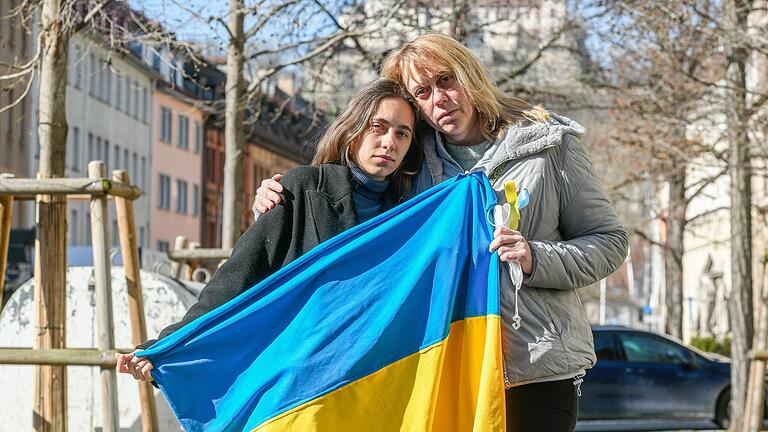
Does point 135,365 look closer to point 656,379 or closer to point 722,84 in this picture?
point 722,84

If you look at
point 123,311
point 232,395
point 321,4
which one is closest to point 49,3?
point 123,311

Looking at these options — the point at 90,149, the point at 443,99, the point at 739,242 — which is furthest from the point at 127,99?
the point at 443,99

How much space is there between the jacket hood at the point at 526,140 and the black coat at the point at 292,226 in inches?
19.4

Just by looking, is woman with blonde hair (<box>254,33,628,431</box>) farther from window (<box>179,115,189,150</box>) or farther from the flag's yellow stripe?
window (<box>179,115,189,150</box>)

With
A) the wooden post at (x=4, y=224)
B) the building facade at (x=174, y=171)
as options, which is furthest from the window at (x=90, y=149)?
the wooden post at (x=4, y=224)

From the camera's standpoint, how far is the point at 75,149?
5747cm

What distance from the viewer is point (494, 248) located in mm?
4867

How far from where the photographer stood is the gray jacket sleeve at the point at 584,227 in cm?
493

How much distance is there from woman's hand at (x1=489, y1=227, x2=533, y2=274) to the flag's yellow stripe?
0.19m

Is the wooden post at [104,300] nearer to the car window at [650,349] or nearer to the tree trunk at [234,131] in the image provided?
the tree trunk at [234,131]

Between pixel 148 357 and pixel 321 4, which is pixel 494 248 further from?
pixel 321 4

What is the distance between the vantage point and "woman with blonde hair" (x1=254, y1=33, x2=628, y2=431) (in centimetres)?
489

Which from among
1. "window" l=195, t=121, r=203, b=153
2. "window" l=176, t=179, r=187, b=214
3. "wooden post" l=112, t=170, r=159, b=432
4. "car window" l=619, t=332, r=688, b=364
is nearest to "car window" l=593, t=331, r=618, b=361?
"car window" l=619, t=332, r=688, b=364

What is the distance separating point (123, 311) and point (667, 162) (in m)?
15.0
